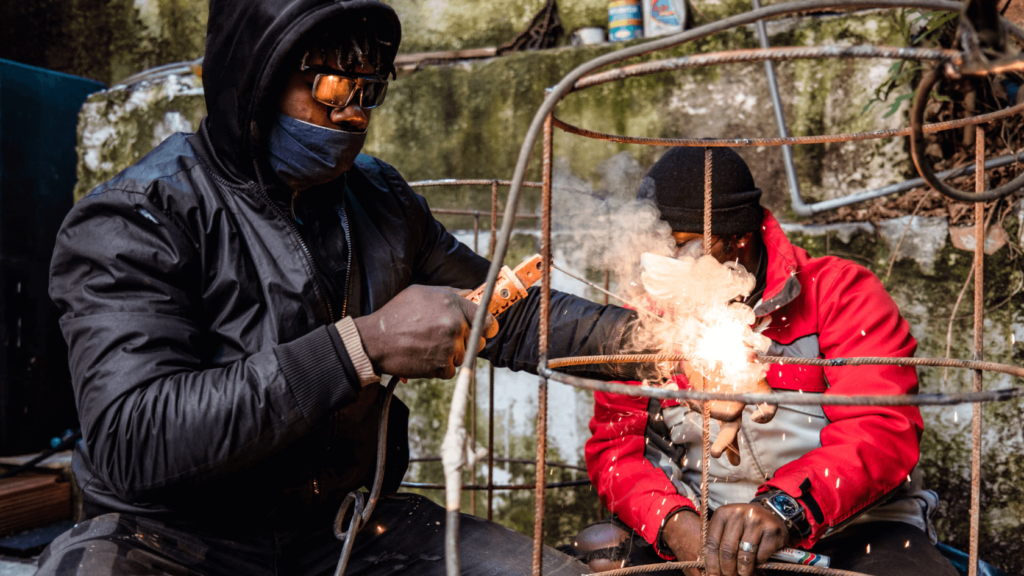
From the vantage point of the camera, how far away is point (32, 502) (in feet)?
10.9

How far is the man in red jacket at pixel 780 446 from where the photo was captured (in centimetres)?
175

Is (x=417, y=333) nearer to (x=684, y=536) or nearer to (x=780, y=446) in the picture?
(x=684, y=536)

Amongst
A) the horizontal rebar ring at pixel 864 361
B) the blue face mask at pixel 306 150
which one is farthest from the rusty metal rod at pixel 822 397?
the blue face mask at pixel 306 150

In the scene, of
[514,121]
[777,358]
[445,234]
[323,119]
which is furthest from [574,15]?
[777,358]

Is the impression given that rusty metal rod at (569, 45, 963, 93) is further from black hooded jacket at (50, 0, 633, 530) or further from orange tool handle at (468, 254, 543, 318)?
black hooded jacket at (50, 0, 633, 530)

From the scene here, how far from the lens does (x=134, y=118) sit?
406 cm

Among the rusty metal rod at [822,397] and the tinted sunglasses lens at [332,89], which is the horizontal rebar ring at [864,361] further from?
the tinted sunglasses lens at [332,89]

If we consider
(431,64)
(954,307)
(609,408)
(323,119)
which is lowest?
(609,408)

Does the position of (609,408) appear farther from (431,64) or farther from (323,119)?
(431,64)

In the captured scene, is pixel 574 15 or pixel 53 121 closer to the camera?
pixel 574 15

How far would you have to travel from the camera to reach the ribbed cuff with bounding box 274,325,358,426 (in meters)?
1.42

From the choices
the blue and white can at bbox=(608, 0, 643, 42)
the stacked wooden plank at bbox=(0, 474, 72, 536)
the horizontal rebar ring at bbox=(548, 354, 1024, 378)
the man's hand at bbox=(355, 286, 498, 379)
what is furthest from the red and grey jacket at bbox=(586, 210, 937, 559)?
the stacked wooden plank at bbox=(0, 474, 72, 536)

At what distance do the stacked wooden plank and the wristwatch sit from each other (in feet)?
10.8

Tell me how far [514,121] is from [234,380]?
2484 millimetres
